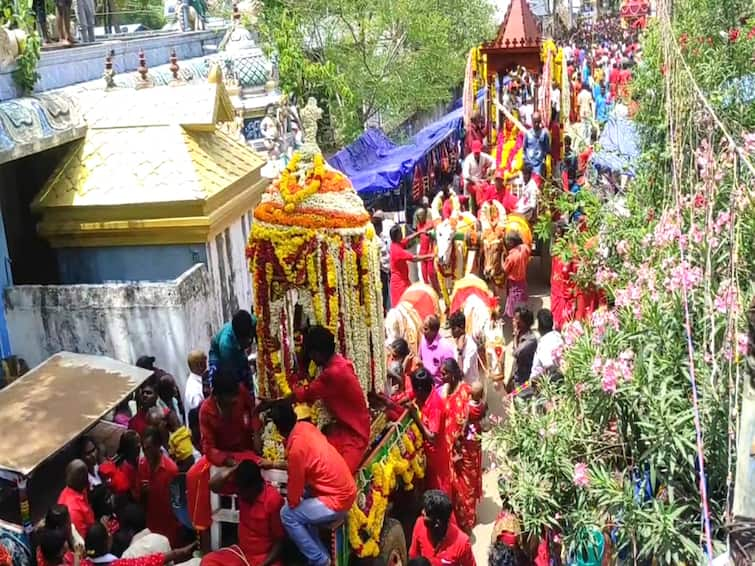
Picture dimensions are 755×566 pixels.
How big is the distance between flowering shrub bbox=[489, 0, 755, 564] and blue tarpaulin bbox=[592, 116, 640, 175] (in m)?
2.63

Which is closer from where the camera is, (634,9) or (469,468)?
(469,468)

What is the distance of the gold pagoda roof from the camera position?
25.4ft

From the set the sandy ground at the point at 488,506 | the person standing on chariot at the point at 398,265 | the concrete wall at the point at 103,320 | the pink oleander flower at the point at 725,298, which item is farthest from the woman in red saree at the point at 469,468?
the person standing on chariot at the point at 398,265

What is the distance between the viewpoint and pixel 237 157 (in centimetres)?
902

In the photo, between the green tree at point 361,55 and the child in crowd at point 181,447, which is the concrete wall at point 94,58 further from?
the child in crowd at point 181,447

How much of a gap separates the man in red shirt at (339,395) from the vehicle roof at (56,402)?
165 centimetres

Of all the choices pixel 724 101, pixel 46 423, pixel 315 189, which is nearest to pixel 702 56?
pixel 724 101

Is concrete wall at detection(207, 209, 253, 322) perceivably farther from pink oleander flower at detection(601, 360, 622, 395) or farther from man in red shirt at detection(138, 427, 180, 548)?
pink oleander flower at detection(601, 360, 622, 395)

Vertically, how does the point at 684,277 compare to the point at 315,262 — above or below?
above

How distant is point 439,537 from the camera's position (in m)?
4.92

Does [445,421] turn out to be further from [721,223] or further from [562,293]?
[562,293]

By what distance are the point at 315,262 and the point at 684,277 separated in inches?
93.4

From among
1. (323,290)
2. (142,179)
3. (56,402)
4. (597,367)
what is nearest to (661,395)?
(597,367)

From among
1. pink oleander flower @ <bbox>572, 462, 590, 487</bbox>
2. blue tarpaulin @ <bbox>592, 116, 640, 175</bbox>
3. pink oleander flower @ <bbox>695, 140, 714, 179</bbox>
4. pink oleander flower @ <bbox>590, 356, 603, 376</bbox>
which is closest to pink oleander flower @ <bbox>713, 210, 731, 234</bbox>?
pink oleander flower @ <bbox>695, 140, 714, 179</bbox>
